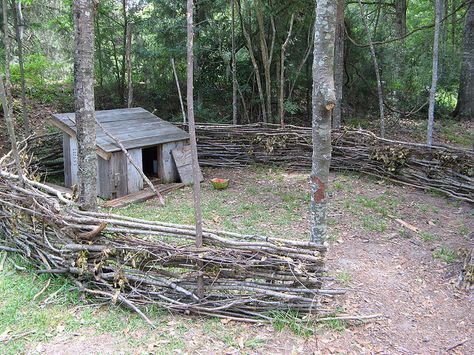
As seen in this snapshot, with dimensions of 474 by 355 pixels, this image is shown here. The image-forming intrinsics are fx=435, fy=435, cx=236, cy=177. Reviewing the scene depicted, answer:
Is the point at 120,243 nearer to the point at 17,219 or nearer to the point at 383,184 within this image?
the point at 17,219

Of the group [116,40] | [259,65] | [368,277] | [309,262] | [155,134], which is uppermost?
[116,40]

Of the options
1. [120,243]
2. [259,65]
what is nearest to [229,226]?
[120,243]

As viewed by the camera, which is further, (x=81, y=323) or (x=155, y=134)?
(x=155, y=134)

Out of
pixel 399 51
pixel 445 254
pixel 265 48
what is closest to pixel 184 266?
pixel 445 254

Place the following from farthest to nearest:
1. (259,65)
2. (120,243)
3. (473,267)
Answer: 1. (259,65)
2. (473,267)
3. (120,243)

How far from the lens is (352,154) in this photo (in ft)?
25.3

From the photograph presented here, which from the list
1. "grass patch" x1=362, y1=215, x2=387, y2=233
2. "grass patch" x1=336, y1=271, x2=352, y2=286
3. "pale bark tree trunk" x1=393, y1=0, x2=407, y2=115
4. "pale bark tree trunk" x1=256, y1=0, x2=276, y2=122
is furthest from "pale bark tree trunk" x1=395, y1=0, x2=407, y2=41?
"grass patch" x1=336, y1=271, x2=352, y2=286

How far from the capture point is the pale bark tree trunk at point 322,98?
3391mm

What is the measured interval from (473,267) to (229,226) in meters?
2.74

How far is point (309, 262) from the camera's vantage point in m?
3.36

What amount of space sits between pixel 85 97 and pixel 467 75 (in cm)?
1061

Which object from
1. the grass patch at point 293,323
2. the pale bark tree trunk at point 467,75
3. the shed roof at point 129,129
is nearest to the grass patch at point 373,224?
the grass patch at point 293,323

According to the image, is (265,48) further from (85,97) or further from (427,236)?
(85,97)

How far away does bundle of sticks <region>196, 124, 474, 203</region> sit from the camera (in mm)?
6610
